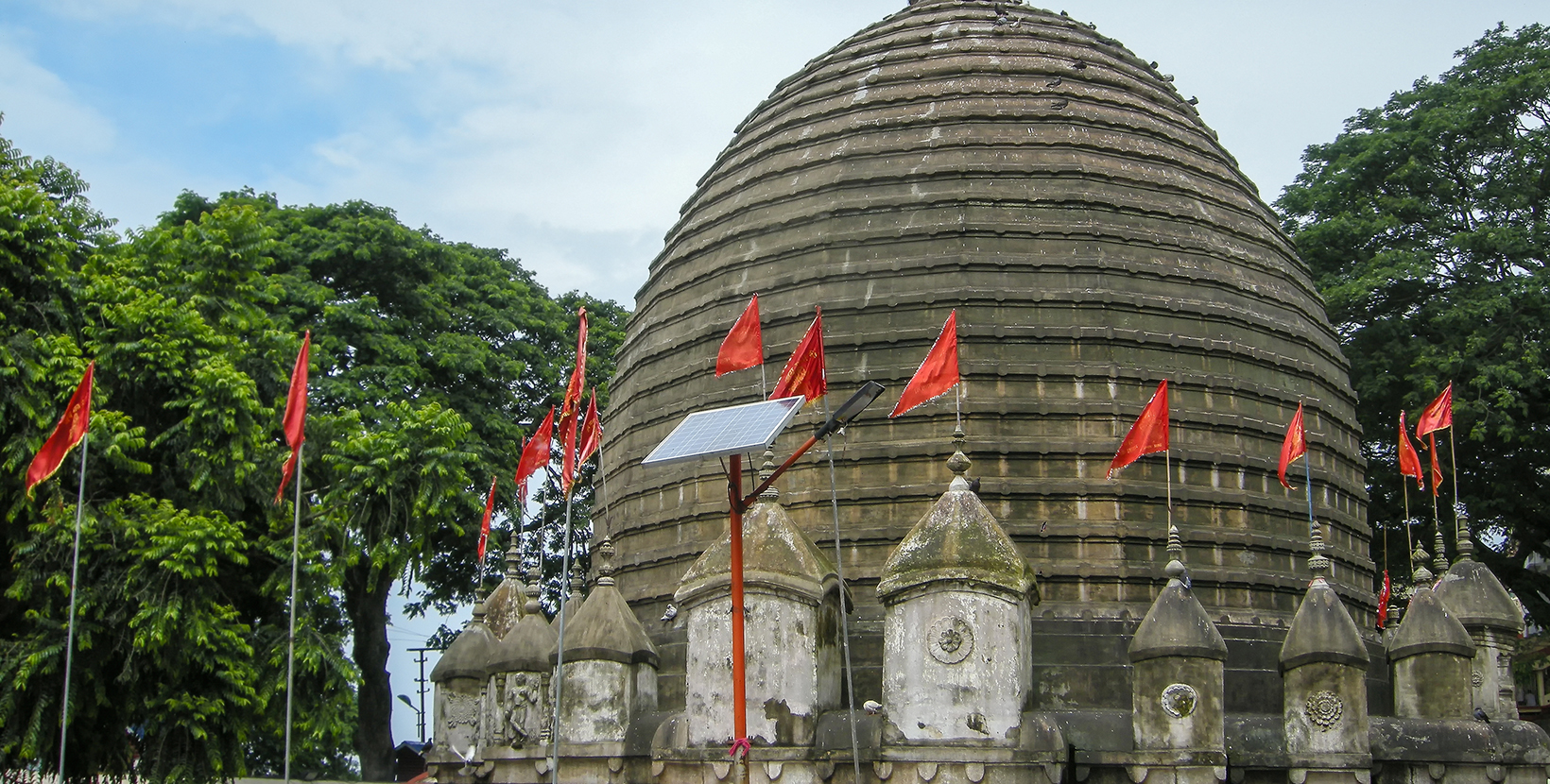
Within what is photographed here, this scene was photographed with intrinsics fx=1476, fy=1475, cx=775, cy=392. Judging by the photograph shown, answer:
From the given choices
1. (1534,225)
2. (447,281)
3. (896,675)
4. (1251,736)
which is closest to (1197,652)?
(1251,736)

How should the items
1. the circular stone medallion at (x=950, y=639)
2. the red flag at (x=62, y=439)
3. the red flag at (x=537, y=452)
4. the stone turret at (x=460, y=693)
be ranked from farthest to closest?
the stone turret at (x=460, y=693) < the red flag at (x=537, y=452) < the red flag at (x=62, y=439) < the circular stone medallion at (x=950, y=639)

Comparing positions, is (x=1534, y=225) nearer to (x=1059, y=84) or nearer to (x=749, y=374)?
(x=1059, y=84)

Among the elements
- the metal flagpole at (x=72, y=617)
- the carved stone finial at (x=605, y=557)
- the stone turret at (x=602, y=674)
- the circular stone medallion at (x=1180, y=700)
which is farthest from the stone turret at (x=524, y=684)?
the circular stone medallion at (x=1180, y=700)

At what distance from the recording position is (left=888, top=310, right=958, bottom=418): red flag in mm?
13102

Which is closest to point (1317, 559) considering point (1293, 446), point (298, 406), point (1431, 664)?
point (1431, 664)

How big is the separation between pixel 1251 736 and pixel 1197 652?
839 millimetres

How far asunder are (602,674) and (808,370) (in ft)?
11.1

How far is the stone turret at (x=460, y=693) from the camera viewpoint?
15414 mm

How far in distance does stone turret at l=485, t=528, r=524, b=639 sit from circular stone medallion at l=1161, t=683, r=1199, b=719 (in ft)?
24.9

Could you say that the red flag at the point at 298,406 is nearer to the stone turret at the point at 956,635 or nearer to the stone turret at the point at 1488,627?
the stone turret at the point at 956,635

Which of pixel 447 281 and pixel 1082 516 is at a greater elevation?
pixel 447 281

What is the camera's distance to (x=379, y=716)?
2478 centimetres

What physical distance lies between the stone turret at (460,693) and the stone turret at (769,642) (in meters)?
3.65

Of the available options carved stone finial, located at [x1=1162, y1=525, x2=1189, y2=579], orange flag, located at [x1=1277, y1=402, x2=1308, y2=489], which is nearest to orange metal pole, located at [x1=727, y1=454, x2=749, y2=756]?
carved stone finial, located at [x1=1162, y1=525, x2=1189, y2=579]
